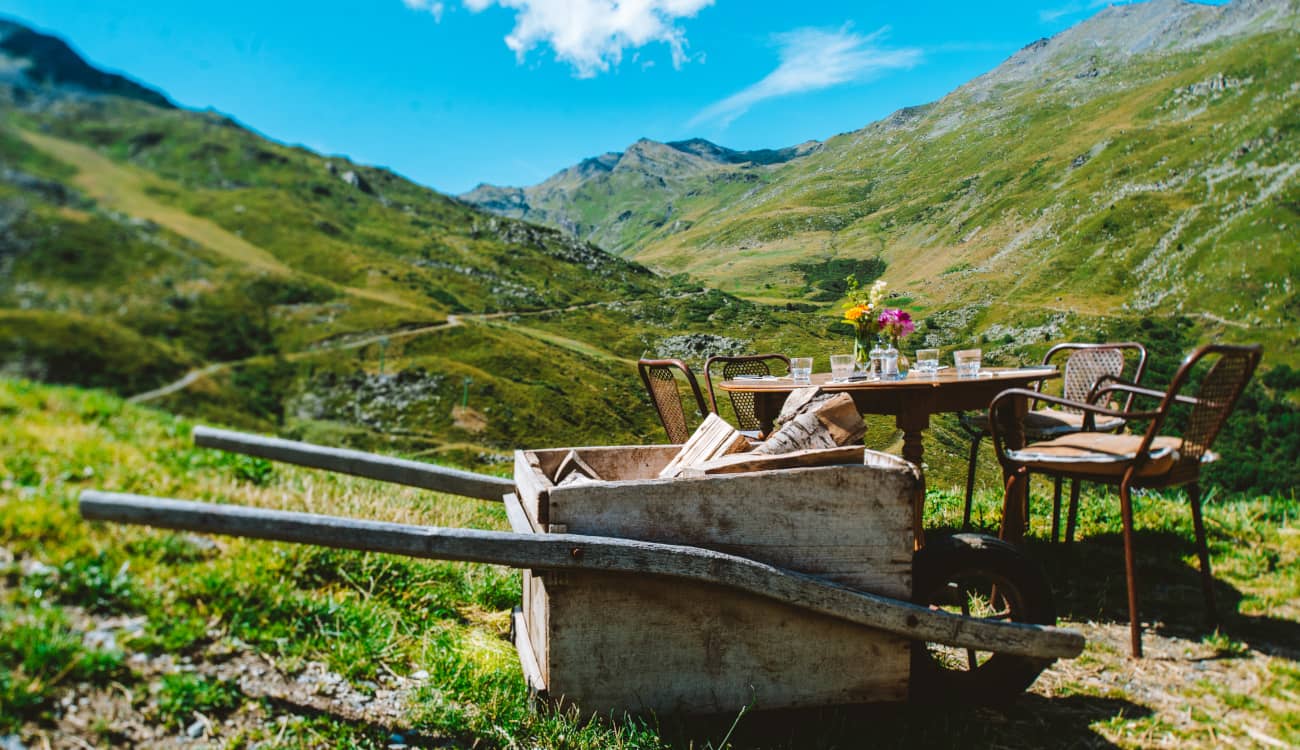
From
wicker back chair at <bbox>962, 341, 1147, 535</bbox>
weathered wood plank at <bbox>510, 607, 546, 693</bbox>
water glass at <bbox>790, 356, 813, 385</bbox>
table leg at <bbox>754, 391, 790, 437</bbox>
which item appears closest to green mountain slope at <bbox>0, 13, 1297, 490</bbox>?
wicker back chair at <bbox>962, 341, 1147, 535</bbox>

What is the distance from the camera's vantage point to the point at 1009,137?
34.6ft

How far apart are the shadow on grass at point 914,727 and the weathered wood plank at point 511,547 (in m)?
0.45

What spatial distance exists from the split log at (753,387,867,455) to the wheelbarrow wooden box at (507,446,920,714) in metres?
0.37

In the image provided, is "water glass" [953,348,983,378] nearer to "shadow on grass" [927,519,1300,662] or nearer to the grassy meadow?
"shadow on grass" [927,519,1300,662]

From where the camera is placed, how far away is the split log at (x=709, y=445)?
258 centimetres

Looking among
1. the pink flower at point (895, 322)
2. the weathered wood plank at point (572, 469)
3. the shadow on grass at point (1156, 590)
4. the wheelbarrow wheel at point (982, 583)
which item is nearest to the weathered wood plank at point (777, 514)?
the wheelbarrow wheel at point (982, 583)

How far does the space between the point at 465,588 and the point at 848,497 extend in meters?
2.25

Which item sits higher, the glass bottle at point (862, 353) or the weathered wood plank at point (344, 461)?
the glass bottle at point (862, 353)

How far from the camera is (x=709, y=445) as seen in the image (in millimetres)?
2648

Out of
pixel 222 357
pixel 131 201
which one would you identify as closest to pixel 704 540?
pixel 131 201

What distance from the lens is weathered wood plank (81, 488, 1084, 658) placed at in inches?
72.8

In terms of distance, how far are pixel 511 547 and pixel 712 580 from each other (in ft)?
Answer: 1.95

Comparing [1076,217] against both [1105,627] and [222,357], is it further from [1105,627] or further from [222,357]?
[222,357]

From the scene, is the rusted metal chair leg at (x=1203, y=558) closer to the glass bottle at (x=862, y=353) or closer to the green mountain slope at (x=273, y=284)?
the glass bottle at (x=862, y=353)
